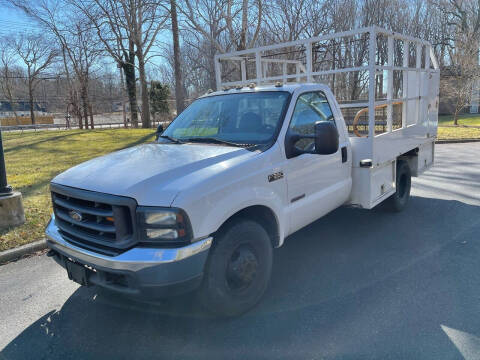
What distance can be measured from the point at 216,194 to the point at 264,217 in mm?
761

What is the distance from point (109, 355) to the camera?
2832mm

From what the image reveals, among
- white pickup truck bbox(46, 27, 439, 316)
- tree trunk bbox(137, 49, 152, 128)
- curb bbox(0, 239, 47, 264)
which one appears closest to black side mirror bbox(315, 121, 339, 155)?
white pickup truck bbox(46, 27, 439, 316)

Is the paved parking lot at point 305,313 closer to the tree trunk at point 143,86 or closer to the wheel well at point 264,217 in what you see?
the wheel well at point 264,217

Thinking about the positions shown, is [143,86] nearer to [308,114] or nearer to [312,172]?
[308,114]

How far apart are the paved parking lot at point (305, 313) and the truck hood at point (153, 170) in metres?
1.22

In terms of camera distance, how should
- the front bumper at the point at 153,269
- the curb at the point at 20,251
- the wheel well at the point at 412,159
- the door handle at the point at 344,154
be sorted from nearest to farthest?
the front bumper at the point at 153,269 → the door handle at the point at 344,154 → the curb at the point at 20,251 → the wheel well at the point at 412,159

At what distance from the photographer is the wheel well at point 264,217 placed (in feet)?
10.6

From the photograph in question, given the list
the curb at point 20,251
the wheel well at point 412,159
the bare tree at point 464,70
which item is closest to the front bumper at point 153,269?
the curb at point 20,251

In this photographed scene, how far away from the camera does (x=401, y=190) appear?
6105mm

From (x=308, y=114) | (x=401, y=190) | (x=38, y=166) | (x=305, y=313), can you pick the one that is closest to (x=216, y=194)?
(x=305, y=313)

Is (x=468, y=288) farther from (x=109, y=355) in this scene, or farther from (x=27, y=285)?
(x=27, y=285)

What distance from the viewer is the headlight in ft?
8.48

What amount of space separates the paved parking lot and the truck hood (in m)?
1.22

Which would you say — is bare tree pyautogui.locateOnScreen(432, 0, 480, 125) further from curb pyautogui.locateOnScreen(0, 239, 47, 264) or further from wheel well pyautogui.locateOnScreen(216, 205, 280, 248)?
curb pyautogui.locateOnScreen(0, 239, 47, 264)
